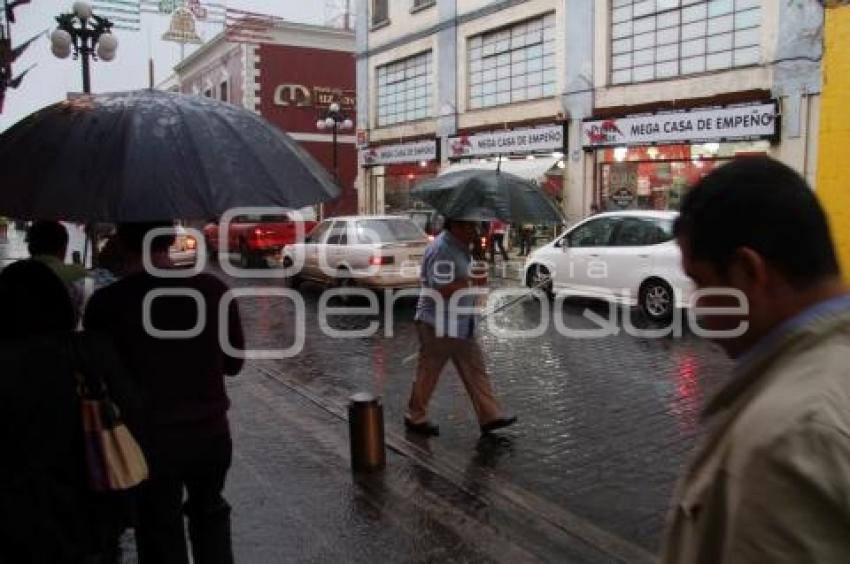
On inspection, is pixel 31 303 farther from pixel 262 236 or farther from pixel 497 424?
pixel 262 236

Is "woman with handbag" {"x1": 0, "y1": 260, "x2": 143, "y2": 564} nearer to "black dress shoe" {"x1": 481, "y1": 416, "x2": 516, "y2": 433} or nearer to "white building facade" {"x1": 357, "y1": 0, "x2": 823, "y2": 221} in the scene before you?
"black dress shoe" {"x1": 481, "y1": 416, "x2": 516, "y2": 433}

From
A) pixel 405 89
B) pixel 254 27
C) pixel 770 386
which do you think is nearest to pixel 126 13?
pixel 254 27

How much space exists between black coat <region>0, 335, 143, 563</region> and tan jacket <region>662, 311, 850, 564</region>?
2088 mm

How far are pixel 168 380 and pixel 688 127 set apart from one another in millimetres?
15581

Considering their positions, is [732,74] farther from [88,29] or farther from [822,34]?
[88,29]

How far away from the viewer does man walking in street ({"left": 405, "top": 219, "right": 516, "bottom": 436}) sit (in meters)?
6.08

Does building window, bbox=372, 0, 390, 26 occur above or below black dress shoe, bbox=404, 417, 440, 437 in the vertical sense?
above

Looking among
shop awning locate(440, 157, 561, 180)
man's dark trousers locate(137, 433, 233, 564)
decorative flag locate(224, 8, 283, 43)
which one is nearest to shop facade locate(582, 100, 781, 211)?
shop awning locate(440, 157, 561, 180)

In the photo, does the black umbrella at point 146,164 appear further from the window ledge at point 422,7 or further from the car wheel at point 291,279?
the window ledge at point 422,7

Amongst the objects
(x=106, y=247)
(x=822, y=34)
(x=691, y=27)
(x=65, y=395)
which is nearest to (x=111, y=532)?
(x=65, y=395)

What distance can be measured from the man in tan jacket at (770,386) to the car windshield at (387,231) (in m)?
12.6

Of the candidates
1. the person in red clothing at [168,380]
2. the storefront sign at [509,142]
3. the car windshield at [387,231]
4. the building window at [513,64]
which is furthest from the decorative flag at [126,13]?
the person in red clothing at [168,380]

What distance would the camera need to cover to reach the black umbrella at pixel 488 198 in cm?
601

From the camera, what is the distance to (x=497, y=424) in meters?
6.29
